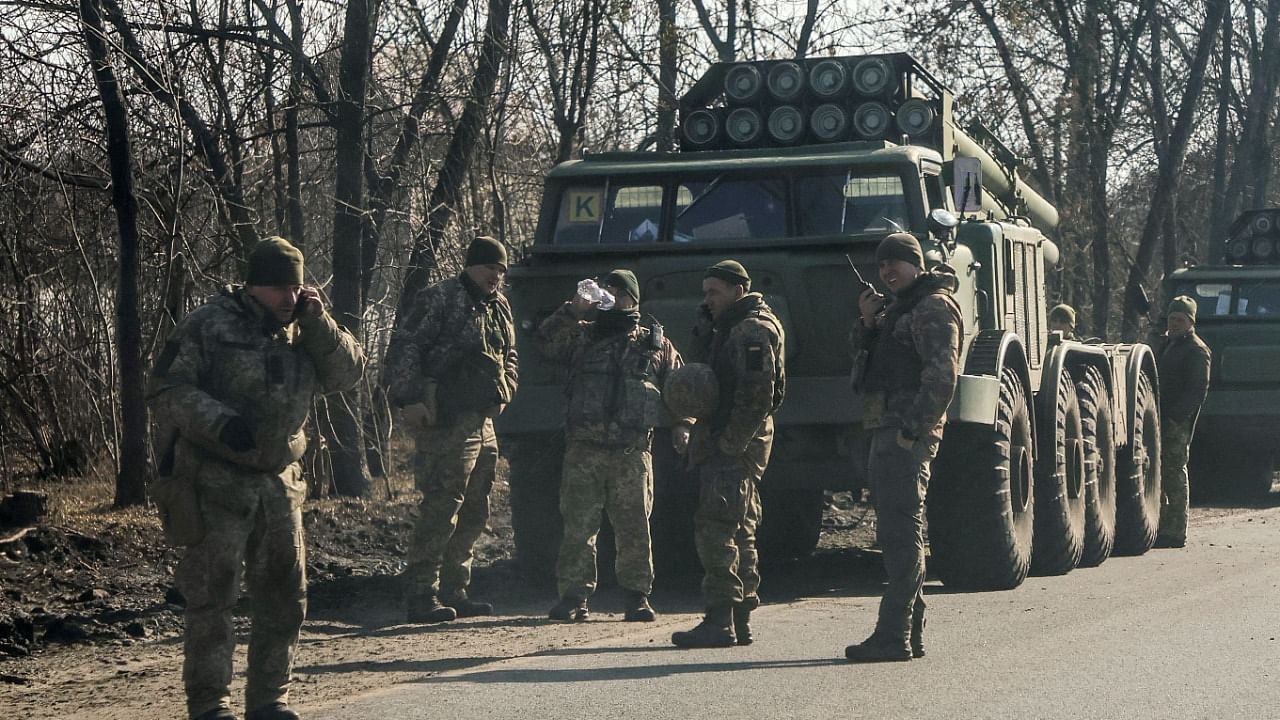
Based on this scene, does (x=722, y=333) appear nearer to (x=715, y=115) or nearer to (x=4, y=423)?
(x=715, y=115)

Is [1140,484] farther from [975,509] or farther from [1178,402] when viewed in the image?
[975,509]

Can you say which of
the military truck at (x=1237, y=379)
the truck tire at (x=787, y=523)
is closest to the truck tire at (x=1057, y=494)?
the truck tire at (x=787, y=523)

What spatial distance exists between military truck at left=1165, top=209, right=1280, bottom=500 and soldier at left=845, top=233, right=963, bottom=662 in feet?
33.0

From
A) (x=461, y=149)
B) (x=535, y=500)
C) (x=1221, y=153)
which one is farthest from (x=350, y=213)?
(x=1221, y=153)

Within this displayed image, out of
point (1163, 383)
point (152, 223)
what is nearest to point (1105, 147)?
point (1163, 383)

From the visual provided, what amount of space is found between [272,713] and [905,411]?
310 cm

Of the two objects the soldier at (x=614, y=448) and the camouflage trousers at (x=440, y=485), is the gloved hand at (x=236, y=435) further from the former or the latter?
the soldier at (x=614, y=448)

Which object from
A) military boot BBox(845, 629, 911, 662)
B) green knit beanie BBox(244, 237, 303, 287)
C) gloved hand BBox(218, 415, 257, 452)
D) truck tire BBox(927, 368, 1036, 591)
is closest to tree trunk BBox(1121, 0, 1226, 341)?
truck tire BBox(927, 368, 1036, 591)

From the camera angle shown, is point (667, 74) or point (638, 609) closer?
point (638, 609)

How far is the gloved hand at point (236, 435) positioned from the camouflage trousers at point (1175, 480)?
9517 mm

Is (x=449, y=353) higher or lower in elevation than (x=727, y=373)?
higher

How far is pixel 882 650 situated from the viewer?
7691mm

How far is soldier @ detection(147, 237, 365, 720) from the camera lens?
6164mm

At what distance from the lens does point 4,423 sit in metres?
13.1
